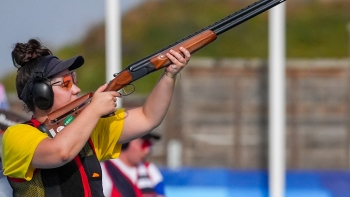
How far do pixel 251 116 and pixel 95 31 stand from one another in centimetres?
892

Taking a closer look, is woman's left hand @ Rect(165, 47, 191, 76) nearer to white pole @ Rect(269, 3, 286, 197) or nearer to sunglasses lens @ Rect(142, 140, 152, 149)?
sunglasses lens @ Rect(142, 140, 152, 149)

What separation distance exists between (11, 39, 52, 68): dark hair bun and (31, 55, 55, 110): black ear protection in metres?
0.09

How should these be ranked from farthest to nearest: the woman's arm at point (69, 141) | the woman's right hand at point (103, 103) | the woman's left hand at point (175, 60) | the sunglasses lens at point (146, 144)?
the sunglasses lens at point (146, 144) < the woman's left hand at point (175, 60) < the woman's right hand at point (103, 103) < the woman's arm at point (69, 141)

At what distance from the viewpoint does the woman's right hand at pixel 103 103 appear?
3.29 meters

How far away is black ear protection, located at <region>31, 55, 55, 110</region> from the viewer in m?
3.41

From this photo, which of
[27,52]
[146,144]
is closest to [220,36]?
[146,144]

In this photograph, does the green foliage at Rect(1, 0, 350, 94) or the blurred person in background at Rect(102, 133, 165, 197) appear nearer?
the blurred person in background at Rect(102, 133, 165, 197)

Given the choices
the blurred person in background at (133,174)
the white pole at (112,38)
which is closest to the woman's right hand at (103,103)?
the blurred person in background at (133,174)

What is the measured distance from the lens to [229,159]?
406 inches

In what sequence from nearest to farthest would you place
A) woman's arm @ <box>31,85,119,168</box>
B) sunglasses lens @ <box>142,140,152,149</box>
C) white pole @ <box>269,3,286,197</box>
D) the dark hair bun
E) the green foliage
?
woman's arm @ <box>31,85,119,168</box> < the dark hair bun < sunglasses lens @ <box>142,140,152,149</box> < white pole @ <box>269,3,286,197</box> < the green foliage

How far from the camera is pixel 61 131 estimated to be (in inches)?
127

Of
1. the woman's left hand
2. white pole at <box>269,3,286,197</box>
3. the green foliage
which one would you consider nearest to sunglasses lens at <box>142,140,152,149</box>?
white pole at <box>269,3,286,197</box>

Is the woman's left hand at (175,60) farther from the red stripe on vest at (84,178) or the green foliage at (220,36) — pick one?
the green foliage at (220,36)

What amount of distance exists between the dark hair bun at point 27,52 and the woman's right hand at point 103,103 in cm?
38
